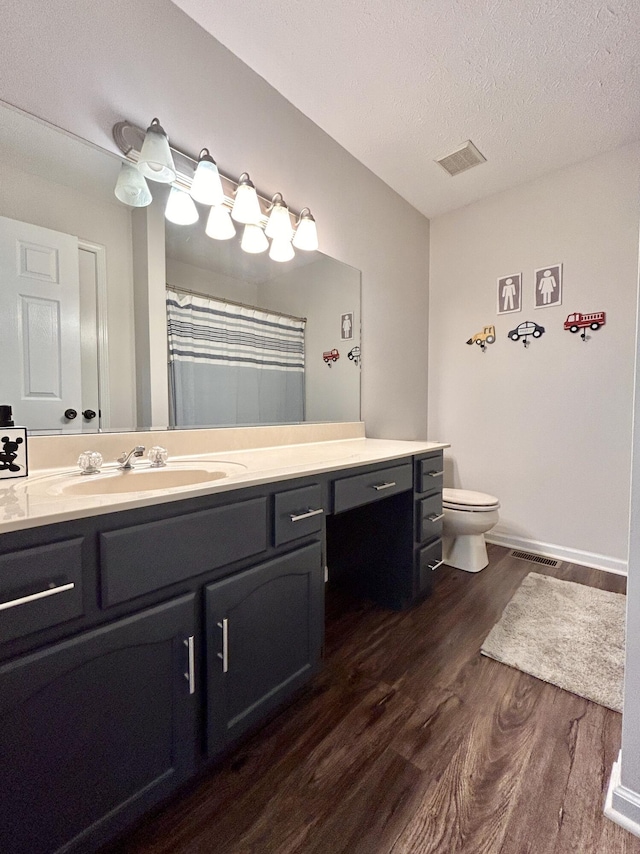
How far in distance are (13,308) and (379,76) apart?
6.01 feet

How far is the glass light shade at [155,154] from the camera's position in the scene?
1253 millimetres

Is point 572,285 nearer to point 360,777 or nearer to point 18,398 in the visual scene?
point 360,777

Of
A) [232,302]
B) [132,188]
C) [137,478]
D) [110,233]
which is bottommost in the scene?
[137,478]

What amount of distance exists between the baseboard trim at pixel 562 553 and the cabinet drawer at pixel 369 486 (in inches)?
55.7

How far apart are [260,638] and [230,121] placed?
1.99 metres

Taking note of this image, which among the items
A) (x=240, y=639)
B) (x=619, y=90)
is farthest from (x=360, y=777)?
(x=619, y=90)

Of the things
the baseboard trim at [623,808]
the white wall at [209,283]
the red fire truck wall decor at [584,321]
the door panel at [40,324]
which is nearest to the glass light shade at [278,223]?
the white wall at [209,283]

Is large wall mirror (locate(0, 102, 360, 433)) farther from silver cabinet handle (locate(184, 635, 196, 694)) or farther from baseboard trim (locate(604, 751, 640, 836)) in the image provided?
baseboard trim (locate(604, 751, 640, 836))

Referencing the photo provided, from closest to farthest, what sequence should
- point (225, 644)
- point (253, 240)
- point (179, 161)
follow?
point (225, 644), point (179, 161), point (253, 240)

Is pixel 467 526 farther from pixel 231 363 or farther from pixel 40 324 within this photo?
pixel 40 324

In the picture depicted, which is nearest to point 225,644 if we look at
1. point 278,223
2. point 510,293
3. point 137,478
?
point 137,478

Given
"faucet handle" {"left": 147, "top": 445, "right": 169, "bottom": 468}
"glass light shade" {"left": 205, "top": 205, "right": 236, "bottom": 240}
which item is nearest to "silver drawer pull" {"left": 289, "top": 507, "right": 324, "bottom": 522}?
"faucet handle" {"left": 147, "top": 445, "right": 169, "bottom": 468}

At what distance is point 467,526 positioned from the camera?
7.02 feet

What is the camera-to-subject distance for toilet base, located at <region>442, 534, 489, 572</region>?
7.27 feet
